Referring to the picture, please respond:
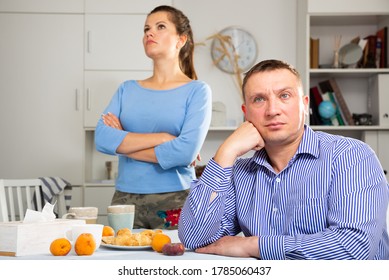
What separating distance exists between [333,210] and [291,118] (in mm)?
256

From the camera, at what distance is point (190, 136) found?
2348 mm

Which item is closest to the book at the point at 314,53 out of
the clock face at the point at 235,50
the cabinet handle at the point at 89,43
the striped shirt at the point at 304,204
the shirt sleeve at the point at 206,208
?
the clock face at the point at 235,50

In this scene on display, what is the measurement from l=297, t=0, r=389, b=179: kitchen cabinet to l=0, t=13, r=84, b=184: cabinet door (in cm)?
164

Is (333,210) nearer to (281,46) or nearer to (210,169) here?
(210,169)

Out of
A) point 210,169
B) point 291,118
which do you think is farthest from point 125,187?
point 291,118

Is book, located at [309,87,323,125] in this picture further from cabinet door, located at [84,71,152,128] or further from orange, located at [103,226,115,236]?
orange, located at [103,226,115,236]

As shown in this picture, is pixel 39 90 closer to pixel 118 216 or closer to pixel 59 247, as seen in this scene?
pixel 118 216

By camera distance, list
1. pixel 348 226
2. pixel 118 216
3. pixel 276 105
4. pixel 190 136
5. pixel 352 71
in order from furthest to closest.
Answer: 1. pixel 352 71
2. pixel 190 136
3. pixel 118 216
4. pixel 276 105
5. pixel 348 226

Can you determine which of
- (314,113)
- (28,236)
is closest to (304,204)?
(28,236)

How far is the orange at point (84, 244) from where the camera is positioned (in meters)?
1.45

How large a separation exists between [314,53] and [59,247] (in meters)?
3.28

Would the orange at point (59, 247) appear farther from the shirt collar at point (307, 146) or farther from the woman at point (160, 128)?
the woman at point (160, 128)

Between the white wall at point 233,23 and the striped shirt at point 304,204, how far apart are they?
2.86 meters

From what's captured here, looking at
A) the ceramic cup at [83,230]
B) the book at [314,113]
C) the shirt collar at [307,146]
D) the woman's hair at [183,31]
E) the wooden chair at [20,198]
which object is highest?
the woman's hair at [183,31]
